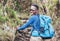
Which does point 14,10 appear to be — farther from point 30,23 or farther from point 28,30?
point 30,23

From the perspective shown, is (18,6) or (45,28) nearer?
(45,28)

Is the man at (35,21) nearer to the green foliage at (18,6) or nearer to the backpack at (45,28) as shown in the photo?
the backpack at (45,28)

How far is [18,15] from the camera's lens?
32.0 feet

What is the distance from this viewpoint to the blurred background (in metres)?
8.26

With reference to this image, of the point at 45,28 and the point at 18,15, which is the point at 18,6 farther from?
the point at 45,28

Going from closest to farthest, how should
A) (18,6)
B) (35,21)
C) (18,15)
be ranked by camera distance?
(35,21) → (18,15) → (18,6)

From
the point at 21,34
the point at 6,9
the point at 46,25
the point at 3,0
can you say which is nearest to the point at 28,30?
the point at 21,34

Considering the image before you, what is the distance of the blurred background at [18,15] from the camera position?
27.1 ft

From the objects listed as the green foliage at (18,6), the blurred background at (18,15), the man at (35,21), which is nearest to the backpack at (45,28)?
the man at (35,21)

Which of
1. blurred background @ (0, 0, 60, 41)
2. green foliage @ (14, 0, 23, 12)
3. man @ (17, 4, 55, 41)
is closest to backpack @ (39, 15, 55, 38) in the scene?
man @ (17, 4, 55, 41)

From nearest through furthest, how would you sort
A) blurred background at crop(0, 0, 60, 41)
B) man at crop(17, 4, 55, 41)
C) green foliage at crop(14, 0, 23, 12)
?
man at crop(17, 4, 55, 41)
blurred background at crop(0, 0, 60, 41)
green foliage at crop(14, 0, 23, 12)

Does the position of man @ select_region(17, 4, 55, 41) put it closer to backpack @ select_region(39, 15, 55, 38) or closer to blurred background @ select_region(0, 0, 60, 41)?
backpack @ select_region(39, 15, 55, 38)

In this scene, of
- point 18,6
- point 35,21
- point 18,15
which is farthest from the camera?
point 18,6

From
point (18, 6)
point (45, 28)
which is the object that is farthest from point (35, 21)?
→ point (18, 6)
